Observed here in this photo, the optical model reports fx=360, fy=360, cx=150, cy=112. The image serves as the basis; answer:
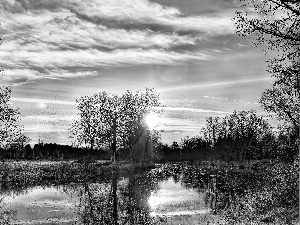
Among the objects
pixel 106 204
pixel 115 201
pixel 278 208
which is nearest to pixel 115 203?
Answer: pixel 106 204

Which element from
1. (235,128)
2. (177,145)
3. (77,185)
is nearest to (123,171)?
(77,185)

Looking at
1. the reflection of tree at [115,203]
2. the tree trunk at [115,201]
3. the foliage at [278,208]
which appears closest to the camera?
the foliage at [278,208]

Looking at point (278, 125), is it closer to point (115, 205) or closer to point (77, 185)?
point (115, 205)

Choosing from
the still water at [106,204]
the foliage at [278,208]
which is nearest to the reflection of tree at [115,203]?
the still water at [106,204]

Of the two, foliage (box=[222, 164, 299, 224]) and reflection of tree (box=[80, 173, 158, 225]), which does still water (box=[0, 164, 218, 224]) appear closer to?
reflection of tree (box=[80, 173, 158, 225])

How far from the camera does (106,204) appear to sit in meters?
25.2

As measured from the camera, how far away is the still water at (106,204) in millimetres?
20453

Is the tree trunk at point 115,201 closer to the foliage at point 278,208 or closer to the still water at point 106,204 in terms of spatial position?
the still water at point 106,204

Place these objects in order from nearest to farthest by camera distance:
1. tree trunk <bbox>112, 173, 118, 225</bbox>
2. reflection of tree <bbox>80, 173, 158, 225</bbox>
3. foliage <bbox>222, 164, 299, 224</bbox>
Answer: foliage <bbox>222, 164, 299, 224</bbox>, reflection of tree <bbox>80, 173, 158, 225</bbox>, tree trunk <bbox>112, 173, 118, 225</bbox>

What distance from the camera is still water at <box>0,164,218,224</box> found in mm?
20453

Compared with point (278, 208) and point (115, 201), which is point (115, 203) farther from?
point (278, 208)

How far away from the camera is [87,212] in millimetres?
22344

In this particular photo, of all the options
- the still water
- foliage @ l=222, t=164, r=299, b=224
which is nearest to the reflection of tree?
the still water

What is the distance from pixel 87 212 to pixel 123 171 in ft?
93.0
